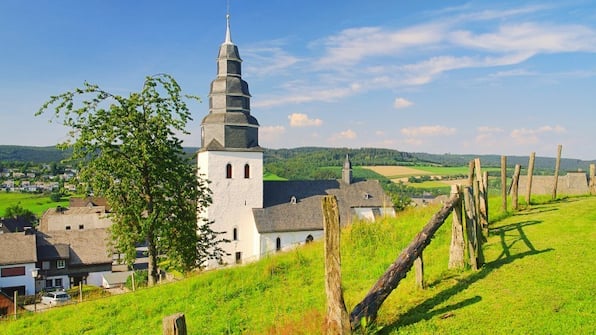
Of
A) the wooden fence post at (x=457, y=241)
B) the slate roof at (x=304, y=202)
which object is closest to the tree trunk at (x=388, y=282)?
the wooden fence post at (x=457, y=241)

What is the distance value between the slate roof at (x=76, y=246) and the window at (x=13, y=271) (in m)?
2.42

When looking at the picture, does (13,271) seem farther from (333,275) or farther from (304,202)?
(333,275)

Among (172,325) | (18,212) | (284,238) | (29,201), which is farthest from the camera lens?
(29,201)

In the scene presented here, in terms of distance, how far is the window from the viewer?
4172cm

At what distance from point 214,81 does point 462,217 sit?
1207 inches

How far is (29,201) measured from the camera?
99125 mm

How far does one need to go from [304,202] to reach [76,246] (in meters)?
26.6

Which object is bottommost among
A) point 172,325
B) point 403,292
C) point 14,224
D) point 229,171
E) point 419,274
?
point 14,224

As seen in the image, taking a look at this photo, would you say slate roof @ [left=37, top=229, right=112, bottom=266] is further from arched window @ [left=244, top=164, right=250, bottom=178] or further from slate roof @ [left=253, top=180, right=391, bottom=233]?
slate roof @ [left=253, top=180, right=391, bottom=233]

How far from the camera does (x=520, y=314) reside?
6664 millimetres

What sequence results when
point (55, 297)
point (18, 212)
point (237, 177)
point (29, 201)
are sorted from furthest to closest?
point (29, 201) < point (18, 212) < point (237, 177) < point (55, 297)

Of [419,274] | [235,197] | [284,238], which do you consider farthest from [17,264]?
[419,274]

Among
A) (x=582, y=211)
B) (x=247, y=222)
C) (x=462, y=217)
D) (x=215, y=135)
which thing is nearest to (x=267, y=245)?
(x=247, y=222)

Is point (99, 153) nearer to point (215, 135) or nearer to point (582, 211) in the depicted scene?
point (582, 211)
